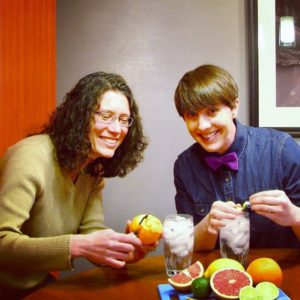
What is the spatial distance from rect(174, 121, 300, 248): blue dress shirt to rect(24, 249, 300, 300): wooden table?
0.21 metres

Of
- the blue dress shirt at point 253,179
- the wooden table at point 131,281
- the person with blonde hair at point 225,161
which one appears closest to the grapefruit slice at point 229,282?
the wooden table at point 131,281

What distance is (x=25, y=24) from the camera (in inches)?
81.4

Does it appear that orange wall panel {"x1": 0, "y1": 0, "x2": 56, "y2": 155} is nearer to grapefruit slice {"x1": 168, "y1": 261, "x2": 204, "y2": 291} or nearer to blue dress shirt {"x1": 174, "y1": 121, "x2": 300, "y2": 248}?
blue dress shirt {"x1": 174, "y1": 121, "x2": 300, "y2": 248}

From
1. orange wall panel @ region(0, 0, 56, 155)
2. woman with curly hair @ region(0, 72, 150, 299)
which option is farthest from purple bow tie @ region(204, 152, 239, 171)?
orange wall panel @ region(0, 0, 56, 155)

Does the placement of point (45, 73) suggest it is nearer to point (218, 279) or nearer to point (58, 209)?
point (58, 209)

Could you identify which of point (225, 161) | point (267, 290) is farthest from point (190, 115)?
point (267, 290)

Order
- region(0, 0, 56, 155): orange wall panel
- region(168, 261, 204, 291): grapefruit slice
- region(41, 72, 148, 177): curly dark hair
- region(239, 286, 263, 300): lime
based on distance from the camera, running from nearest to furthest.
→ region(239, 286, 263, 300): lime < region(168, 261, 204, 291): grapefruit slice < region(41, 72, 148, 177): curly dark hair < region(0, 0, 56, 155): orange wall panel

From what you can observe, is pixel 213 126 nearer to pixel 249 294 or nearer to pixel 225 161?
pixel 225 161

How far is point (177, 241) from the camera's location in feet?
4.64

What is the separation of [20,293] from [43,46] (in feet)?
3.90

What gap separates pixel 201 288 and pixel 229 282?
0.08m

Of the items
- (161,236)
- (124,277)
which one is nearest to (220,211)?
(161,236)

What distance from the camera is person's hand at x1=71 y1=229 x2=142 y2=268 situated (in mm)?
1313

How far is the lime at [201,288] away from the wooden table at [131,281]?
0.39ft
